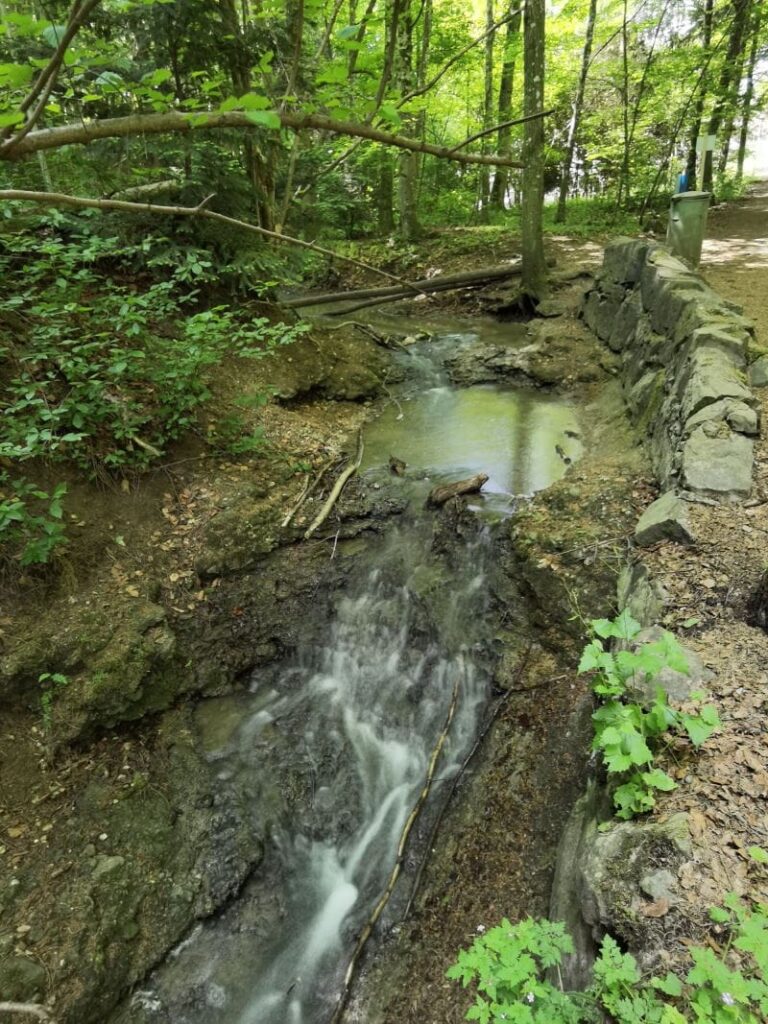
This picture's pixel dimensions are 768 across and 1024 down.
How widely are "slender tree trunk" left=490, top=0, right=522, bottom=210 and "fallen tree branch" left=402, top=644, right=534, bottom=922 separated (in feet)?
29.7

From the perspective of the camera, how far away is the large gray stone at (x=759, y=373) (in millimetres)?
5516

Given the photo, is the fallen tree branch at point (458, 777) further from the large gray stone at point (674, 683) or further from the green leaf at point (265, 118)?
the green leaf at point (265, 118)

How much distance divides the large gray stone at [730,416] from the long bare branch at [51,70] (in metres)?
4.96

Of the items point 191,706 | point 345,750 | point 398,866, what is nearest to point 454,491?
point 345,750

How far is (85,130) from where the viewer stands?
210 centimetres

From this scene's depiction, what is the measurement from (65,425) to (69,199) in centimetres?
349

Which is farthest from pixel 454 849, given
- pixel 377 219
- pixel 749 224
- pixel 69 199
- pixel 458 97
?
pixel 458 97

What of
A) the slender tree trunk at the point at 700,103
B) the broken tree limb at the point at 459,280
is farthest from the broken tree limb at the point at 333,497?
the slender tree trunk at the point at 700,103

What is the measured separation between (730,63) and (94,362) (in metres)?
15.1

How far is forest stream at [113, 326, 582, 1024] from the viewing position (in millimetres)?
3697

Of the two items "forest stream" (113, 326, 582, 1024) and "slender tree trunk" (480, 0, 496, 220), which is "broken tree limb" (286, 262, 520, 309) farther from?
"forest stream" (113, 326, 582, 1024)

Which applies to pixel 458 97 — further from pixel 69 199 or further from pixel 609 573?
pixel 69 199

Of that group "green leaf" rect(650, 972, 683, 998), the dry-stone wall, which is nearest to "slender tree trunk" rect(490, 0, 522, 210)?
the dry-stone wall

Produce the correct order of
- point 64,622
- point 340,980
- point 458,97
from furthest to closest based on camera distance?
1. point 458,97
2. point 64,622
3. point 340,980
